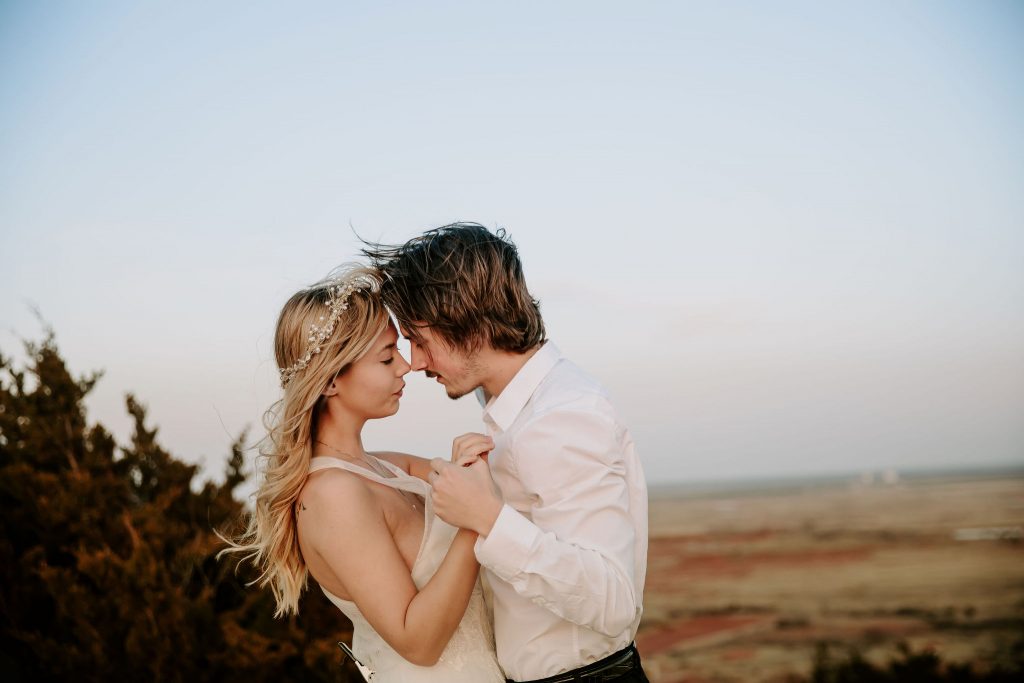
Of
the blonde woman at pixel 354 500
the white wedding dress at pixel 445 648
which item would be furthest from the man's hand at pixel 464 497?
the white wedding dress at pixel 445 648

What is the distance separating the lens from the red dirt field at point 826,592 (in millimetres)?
15383

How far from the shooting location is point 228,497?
248 inches

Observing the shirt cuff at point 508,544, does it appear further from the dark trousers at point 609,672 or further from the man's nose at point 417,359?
the man's nose at point 417,359

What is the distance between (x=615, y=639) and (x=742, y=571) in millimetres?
28091

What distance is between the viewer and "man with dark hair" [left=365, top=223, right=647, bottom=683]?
2316mm

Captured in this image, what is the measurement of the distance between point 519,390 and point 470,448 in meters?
0.31

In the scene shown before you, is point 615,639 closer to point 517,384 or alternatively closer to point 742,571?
point 517,384

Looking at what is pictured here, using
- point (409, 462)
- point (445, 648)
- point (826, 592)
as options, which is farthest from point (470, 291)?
point (826, 592)

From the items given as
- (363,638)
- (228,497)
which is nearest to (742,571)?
(228,497)

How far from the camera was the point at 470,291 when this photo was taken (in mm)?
2859

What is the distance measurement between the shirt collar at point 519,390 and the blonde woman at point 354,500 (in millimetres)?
453

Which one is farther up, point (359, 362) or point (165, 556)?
point (359, 362)

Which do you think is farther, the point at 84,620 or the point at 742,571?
the point at 742,571

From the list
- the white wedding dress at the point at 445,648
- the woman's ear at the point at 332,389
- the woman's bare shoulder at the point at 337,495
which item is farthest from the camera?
the woman's ear at the point at 332,389
